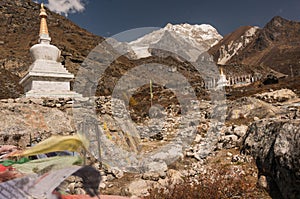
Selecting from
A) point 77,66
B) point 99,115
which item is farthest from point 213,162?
point 77,66

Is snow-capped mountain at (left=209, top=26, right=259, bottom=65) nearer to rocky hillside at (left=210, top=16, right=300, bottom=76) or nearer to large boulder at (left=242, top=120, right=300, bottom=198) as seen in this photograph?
rocky hillside at (left=210, top=16, right=300, bottom=76)

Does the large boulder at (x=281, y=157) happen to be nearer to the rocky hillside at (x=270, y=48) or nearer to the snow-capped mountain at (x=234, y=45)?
the rocky hillside at (x=270, y=48)

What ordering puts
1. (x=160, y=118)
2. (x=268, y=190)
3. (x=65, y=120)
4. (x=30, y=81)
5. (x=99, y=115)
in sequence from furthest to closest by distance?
(x=160, y=118) < (x=30, y=81) < (x=99, y=115) < (x=65, y=120) < (x=268, y=190)

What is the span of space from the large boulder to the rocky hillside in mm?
110407

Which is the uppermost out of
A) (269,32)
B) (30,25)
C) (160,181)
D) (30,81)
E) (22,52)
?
(269,32)

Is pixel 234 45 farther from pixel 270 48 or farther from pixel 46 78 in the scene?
pixel 46 78

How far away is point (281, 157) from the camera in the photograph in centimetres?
403

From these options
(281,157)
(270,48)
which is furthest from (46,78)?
(270,48)

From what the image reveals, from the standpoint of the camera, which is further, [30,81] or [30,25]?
[30,25]

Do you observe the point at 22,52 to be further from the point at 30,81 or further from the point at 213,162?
the point at 213,162

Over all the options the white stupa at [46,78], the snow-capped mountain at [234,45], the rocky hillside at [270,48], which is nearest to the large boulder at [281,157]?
the white stupa at [46,78]

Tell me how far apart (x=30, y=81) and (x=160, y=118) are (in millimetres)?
7193

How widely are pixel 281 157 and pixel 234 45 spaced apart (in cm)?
16743

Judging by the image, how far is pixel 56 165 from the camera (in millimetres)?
941
